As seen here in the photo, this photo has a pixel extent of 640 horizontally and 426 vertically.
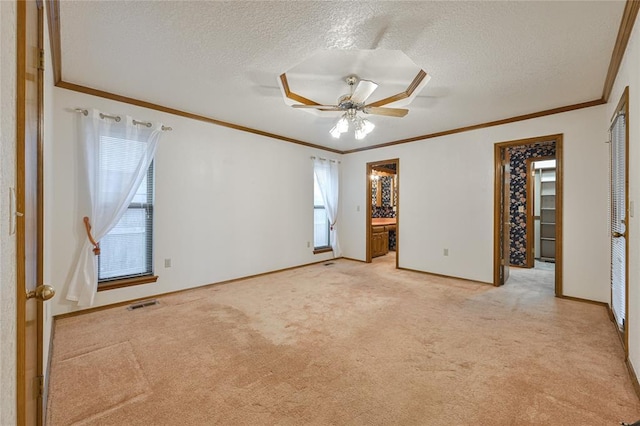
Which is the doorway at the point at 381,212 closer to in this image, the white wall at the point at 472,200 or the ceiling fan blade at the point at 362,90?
the white wall at the point at 472,200

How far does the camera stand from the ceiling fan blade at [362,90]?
268cm

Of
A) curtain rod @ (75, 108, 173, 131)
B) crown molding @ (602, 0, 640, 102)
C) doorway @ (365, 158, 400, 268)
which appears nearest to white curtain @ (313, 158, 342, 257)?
doorway @ (365, 158, 400, 268)

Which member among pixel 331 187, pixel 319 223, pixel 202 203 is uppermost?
pixel 331 187

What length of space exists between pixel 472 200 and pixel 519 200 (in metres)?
2.06

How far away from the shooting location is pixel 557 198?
12.3ft

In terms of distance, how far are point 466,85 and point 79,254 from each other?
4.48 m

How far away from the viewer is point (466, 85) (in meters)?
3.02

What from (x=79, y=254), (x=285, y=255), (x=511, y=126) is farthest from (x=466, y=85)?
(x=79, y=254)

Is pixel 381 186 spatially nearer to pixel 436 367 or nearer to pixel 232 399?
pixel 436 367

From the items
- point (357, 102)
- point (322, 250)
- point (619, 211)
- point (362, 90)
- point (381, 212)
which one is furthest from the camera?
point (381, 212)

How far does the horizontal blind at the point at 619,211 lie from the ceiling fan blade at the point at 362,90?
6.97ft

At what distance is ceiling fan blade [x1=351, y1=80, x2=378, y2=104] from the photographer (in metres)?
2.68

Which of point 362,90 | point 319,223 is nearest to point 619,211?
point 362,90
